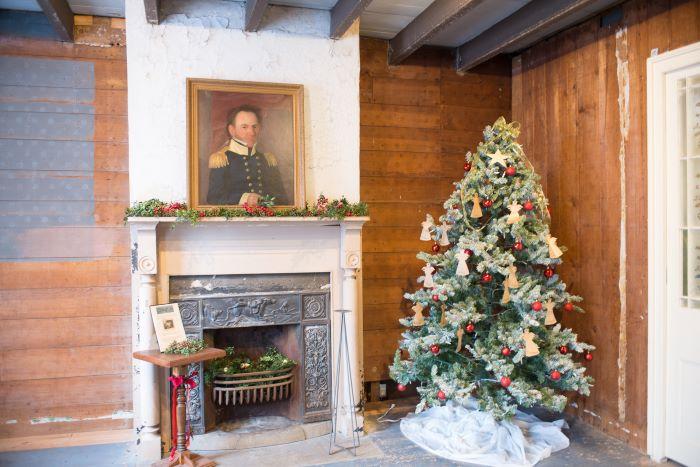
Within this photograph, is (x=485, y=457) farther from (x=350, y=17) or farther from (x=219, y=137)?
(x=350, y=17)

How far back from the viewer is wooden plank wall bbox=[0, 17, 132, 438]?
3.40 meters

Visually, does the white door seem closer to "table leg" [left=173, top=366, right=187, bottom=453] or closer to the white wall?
the white wall

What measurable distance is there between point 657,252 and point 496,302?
3.06ft

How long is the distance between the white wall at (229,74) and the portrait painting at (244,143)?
0.07m

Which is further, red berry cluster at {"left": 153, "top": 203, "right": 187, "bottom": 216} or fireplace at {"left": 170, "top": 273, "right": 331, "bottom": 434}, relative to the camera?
fireplace at {"left": 170, "top": 273, "right": 331, "bottom": 434}

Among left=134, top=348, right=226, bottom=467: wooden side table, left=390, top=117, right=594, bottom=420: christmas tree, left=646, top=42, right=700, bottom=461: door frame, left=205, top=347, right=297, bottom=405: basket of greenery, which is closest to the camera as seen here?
left=134, top=348, right=226, bottom=467: wooden side table

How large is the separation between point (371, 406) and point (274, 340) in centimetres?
90

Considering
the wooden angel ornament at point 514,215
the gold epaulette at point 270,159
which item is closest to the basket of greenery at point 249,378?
the gold epaulette at point 270,159

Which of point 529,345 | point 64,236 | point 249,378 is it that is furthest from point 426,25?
point 64,236

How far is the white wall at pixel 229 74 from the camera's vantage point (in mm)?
3217

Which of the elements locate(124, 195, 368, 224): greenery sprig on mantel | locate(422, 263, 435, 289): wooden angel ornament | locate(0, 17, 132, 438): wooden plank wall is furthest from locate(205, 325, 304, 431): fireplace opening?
locate(422, 263, 435, 289): wooden angel ornament

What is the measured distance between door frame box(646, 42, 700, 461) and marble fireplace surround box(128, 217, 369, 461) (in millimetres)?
1649

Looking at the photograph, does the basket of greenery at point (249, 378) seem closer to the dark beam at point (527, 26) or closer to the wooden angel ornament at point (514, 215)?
the wooden angel ornament at point (514, 215)

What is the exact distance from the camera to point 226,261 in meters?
3.38
